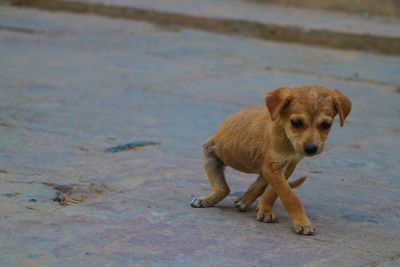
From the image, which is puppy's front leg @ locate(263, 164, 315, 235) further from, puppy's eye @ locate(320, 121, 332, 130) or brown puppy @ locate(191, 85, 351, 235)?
puppy's eye @ locate(320, 121, 332, 130)

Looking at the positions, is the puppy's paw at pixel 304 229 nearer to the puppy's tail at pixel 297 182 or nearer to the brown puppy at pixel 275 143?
the brown puppy at pixel 275 143

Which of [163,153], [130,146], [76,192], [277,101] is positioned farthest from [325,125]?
[130,146]

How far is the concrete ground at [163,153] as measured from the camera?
457 cm

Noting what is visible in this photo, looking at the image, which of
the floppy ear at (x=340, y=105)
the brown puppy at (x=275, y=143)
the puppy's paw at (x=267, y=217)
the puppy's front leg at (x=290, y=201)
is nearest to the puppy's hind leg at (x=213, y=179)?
the brown puppy at (x=275, y=143)

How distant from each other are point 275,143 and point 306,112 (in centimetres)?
31

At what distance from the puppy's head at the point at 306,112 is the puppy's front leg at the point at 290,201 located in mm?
227

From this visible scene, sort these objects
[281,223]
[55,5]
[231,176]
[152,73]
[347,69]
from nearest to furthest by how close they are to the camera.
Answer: [281,223]
[231,176]
[152,73]
[347,69]
[55,5]

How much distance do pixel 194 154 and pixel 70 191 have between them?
141cm

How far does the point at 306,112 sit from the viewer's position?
15.7 feet

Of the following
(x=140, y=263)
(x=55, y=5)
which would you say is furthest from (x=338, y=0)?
(x=140, y=263)

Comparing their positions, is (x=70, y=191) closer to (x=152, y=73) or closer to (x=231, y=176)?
(x=231, y=176)

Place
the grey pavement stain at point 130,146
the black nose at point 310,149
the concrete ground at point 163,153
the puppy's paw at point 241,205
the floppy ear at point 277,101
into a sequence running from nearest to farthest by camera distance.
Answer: the concrete ground at point 163,153
the black nose at point 310,149
the floppy ear at point 277,101
the puppy's paw at point 241,205
the grey pavement stain at point 130,146

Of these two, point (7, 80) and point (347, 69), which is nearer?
point (7, 80)

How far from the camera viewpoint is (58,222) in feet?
15.8
